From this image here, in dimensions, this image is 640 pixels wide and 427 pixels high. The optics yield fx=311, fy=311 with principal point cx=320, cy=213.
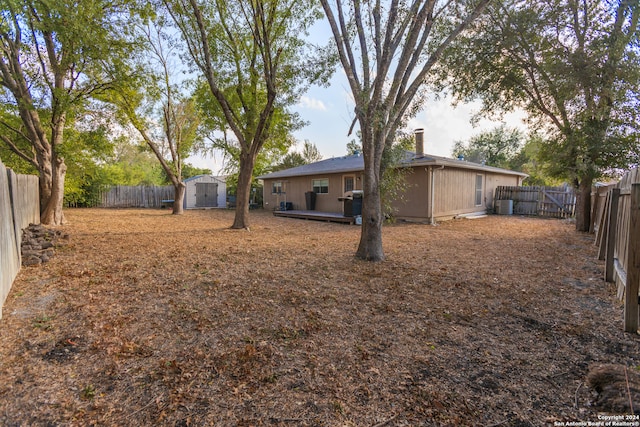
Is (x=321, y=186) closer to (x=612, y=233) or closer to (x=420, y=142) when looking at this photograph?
(x=420, y=142)

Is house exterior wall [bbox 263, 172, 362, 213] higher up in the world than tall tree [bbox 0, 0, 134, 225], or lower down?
lower down

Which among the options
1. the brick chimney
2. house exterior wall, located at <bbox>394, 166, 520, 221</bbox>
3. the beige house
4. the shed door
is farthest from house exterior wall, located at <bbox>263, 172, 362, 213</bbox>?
the shed door

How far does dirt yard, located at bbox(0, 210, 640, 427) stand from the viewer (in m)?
1.88

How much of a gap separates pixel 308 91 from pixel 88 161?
31.6 ft

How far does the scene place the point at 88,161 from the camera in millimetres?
12734

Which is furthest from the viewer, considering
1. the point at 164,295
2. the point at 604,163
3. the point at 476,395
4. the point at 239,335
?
the point at 604,163

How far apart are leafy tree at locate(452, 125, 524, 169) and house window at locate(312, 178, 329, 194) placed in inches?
865

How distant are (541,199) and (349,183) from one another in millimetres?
9800

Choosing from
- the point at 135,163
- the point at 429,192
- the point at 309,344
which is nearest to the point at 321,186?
the point at 429,192

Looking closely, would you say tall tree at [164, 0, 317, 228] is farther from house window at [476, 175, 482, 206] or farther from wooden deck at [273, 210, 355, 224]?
house window at [476, 175, 482, 206]

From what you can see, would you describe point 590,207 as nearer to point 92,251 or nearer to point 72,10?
point 92,251

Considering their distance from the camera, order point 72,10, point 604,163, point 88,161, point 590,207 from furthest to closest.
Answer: point 88,161 < point 590,207 < point 604,163 < point 72,10

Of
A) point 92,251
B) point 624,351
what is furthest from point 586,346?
point 92,251

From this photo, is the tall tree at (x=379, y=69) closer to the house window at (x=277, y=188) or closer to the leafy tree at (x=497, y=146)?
the house window at (x=277, y=188)
